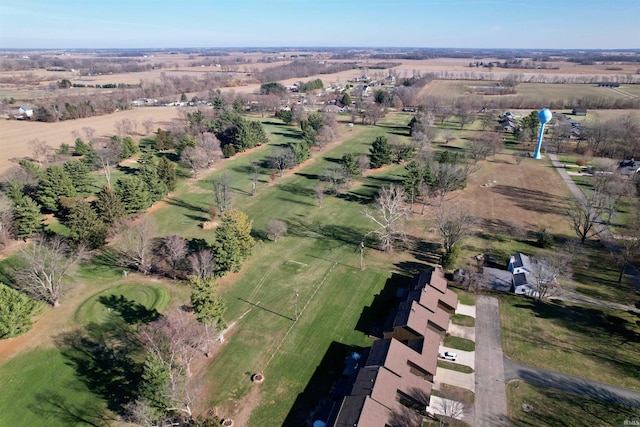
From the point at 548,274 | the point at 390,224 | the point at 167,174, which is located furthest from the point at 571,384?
the point at 167,174

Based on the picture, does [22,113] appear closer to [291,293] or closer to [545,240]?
[291,293]

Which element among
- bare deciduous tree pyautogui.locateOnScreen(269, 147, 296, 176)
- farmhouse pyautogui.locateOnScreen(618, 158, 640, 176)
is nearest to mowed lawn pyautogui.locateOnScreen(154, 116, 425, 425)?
bare deciduous tree pyautogui.locateOnScreen(269, 147, 296, 176)

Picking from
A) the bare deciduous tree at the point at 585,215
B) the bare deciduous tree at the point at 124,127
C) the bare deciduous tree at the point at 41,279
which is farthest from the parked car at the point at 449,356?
the bare deciduous tree at the point at 124,127

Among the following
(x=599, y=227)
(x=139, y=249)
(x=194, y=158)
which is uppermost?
(x=194, y=158)

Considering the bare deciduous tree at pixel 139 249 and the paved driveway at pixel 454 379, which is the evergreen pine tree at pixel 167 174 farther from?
the paved driveway at pixel 454 379

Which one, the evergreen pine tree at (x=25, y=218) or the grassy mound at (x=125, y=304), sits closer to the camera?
the grassy mound at (x=125, y=304)

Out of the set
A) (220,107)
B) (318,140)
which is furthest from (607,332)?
(220,107)

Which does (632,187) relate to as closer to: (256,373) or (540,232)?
(540,232)
